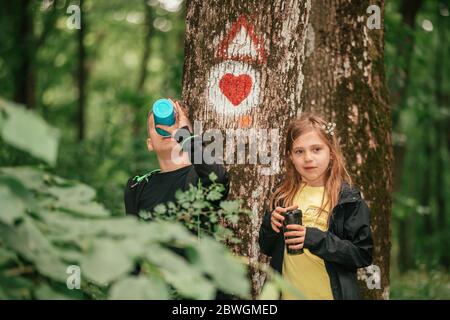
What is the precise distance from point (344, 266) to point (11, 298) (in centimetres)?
191

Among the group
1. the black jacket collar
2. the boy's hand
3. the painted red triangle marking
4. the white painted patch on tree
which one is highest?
the painted red triangle marking

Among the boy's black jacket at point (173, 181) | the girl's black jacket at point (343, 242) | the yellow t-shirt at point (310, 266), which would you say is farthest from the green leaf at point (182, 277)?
the yellow t-shirt at point (310, 266)

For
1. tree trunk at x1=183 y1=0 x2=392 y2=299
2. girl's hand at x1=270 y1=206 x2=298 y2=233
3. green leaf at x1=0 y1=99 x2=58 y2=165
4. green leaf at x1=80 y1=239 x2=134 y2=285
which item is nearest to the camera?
green leaf at x1=0 y1=99 x2=58 y2=165

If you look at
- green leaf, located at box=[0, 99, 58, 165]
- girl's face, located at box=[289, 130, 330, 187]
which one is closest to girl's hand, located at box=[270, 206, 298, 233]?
girl's face, located at box=[289, 130, 330, 187]

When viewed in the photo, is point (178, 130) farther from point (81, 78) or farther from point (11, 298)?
point (81, 78)

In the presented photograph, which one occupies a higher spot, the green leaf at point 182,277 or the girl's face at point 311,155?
the girl's face at point 311,155

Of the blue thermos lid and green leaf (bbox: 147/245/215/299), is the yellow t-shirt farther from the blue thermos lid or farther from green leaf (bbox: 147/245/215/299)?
green leaf (bbox: 147/245/215/299)

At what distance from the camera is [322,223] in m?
3.22

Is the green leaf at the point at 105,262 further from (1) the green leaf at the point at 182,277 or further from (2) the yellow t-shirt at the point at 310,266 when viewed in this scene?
(2) the yellow t-shirt at the point at 310,266

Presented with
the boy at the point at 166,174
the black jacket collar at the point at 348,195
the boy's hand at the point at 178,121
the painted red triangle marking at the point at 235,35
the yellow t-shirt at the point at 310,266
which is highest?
the painted red triangle marking at the point at 235,35

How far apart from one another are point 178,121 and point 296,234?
1.05 m

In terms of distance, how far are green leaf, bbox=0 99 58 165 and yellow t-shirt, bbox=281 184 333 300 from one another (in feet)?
6.48

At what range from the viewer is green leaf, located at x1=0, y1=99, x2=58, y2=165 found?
5.10 ft

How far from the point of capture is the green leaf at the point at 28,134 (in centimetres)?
156
